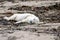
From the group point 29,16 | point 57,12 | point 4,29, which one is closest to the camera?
point 4,29

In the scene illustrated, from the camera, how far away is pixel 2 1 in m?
11.8

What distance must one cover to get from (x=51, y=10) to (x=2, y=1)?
3.34 metres

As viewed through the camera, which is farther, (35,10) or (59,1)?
(59,1)

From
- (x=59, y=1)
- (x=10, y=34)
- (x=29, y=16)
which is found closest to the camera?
(x=10, y=34)

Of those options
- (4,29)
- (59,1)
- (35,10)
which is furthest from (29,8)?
(4,29)

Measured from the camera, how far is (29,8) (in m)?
9.89

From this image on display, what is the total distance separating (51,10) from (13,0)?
9.58ft

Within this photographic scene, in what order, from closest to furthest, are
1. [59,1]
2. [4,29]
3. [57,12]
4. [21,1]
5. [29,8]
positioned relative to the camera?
[4,29] → [57,12] → [29,8] → [59,1] → [21,1]

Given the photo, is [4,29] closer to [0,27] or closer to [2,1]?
[0,27]

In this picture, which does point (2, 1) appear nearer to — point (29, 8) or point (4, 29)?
point (29, 8)

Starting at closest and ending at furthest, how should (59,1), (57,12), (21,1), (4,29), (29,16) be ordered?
(4,29) → (29,16) → (57,12) → (59,1) → (21,1)

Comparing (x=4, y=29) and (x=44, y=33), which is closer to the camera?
(x=44, y=33)

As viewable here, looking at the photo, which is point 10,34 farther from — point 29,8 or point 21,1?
point 21,1

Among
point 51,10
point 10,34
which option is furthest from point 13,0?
point 10,34
